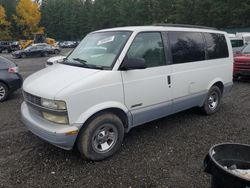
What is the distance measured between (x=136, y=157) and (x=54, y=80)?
1784 mm

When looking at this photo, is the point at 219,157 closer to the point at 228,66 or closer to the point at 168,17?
the point at 228,66

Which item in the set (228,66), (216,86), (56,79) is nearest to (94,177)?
(56,79)

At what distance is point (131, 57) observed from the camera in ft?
14.2

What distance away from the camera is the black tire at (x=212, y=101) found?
241 inches

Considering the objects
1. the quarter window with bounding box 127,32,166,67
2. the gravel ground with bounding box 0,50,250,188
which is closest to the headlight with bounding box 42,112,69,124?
the gravel ground with bounding box 0,50,250,188

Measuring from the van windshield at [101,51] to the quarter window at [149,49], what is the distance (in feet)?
0.65

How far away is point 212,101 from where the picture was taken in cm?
634

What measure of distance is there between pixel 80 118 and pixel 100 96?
448 mm

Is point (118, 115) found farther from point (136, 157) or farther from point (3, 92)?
point (3, 92)

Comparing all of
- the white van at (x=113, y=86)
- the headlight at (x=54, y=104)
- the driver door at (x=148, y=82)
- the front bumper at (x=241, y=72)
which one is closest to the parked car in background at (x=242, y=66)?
the front bumper at (x=241, y=72)

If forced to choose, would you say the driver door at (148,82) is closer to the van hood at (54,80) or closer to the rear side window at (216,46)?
the van hood at (54,80)

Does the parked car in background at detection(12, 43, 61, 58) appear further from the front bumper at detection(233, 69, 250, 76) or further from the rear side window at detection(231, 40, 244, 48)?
the front bumper at detection(233, 69, 250, 76)

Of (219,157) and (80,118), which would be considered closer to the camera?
(219,157)

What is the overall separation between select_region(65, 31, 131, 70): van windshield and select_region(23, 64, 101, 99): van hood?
8.7 inches
